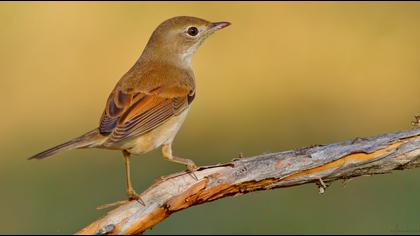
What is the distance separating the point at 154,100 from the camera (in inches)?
292

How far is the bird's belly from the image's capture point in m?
7.04

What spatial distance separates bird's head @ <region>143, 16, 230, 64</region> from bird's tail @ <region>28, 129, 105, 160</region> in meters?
1.60

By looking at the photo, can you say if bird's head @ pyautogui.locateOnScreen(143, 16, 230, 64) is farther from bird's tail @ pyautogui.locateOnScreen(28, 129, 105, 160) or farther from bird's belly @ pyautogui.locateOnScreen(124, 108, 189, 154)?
bird's tail @ pyautogui.locateOnScreen(28, 129, 105, 160)

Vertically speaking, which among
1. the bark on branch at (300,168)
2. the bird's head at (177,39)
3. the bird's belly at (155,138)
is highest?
the bird's head at (177,39)

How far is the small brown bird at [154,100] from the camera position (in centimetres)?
679

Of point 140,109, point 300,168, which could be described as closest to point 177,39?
point 140,109

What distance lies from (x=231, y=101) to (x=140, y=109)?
7693mm

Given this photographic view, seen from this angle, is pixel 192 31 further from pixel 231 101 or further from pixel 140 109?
pixel 231 101

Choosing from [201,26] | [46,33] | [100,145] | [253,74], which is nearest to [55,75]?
[46,33]

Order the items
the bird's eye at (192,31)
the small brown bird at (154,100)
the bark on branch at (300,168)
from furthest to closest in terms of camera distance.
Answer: the bird's eye at (192,31), the small brown bird at (154,100), the bark on branch at (300,168)

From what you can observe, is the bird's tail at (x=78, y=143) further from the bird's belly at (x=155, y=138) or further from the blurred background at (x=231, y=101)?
the blurred background at (x=231, y=101)

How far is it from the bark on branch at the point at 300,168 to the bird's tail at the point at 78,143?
30.8 inches

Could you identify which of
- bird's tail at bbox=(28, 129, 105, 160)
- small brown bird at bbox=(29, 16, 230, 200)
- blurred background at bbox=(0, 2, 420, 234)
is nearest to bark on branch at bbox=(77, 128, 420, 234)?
small brown bird at bbox=(29, 16, 230, 200)

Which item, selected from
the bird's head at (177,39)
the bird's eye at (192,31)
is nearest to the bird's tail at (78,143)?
the bird's head at (177,39)
